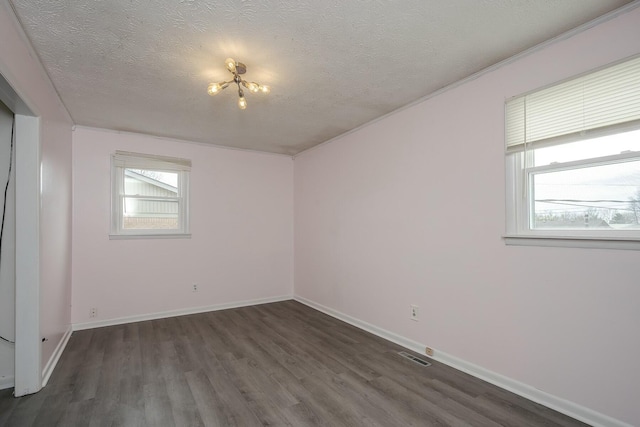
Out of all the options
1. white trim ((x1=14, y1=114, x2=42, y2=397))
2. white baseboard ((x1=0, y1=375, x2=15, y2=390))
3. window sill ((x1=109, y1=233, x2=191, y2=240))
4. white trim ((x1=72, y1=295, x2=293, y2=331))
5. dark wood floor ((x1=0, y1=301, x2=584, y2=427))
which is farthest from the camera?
window sill ((x1=109, y1=233, x2=191, y2=240))

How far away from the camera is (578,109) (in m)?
2.02

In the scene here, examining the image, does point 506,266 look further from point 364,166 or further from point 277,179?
point 277,179

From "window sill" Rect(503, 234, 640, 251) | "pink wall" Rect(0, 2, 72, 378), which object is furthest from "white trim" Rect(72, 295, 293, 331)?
"window sill" Rect(503, 234, 640, 251)

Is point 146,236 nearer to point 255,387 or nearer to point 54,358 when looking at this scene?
point 54,358

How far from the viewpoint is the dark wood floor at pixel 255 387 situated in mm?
1999

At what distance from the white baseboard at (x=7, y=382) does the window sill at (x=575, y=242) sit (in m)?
4.07

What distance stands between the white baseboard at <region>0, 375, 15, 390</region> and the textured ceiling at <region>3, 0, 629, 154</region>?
2.48 meters

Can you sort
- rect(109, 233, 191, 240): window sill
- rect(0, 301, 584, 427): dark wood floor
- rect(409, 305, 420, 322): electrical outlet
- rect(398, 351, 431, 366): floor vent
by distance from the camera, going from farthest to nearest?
rect(109, 233, 191, 240): window sill
rect(409, 305, 420, 322): electrical outlet
rect(398, 351, 431, 366): floor vent
rect(0, 301, 584, 427): dark wood floor

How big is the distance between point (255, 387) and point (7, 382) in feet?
6.48

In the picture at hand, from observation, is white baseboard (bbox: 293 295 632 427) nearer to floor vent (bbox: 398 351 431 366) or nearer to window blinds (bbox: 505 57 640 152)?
floor vent (bbox: 398 351 431 366)

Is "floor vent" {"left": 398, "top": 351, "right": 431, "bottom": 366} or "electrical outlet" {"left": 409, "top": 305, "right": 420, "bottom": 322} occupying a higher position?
"electrical outlet" {"left": 409, "top": 305, "right": 420, "bottom": 322}

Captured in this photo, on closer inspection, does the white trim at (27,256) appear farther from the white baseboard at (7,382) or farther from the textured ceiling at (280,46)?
the textured ceiling at (280,46)

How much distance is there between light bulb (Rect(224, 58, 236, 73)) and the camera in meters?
2.27

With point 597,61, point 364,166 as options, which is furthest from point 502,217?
point 364,166
